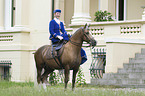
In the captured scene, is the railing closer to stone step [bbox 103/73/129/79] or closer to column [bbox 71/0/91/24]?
stone step [bbox 103/73/129/79]

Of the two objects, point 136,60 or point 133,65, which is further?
point 136,60

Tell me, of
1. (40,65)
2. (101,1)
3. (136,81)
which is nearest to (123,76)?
(136,81)

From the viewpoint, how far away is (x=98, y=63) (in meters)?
20.5

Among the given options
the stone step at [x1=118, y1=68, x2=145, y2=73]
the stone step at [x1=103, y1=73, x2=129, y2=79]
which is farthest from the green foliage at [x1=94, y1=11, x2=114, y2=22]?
the stone step at [x1=103, y1=73, x2=129, y2=79]

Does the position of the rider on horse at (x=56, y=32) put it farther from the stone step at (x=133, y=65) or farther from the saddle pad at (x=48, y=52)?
the stone step at (x=133, y=65)

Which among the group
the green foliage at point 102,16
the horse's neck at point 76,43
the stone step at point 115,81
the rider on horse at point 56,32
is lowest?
the stone step at point 115,81

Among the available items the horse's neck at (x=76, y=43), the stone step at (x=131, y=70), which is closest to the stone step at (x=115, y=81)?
the stone step at (x=131, y=70)

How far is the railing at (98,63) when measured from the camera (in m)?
19.8

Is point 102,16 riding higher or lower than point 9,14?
lower

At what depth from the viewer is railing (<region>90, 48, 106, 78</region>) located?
19812 mm

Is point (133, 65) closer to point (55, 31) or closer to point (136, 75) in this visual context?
point (136, 75)

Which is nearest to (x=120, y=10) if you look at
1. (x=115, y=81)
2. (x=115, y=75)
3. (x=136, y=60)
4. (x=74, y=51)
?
(x=136, y=60)

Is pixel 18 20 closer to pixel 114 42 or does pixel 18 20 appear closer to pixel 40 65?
pixel 114 42

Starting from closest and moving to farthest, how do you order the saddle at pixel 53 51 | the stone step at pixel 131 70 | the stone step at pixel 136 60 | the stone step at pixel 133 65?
the saddle at pixel 53 51
the stone step at pixel 131 70
the stone step at pixel 133 65
the stone step at pixel 136 60
